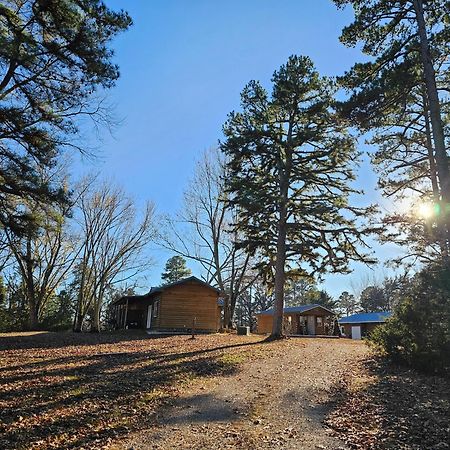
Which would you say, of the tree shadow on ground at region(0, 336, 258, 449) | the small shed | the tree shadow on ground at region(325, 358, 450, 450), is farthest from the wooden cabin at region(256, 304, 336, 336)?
the tree shadow on ground at region(325, 358, 450, 450)

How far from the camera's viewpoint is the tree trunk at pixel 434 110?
10055 mm

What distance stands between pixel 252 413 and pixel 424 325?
5.36 m

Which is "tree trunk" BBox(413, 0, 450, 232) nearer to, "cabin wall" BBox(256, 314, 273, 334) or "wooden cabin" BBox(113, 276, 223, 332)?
"wooden cabin" BBox(113, 276, 223, 332)

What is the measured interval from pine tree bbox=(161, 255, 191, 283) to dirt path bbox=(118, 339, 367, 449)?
134 feet

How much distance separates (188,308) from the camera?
25.8 meters

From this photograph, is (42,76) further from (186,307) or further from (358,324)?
(358,324)

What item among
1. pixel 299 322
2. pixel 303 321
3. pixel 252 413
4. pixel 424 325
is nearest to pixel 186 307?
pixel 424 325

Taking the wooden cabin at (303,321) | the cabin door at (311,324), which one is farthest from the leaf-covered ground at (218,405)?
the cabin door at (311,324)

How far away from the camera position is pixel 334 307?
62812mm

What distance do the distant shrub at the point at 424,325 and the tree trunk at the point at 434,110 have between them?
189 cm

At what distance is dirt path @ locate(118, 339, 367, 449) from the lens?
529 centimetres

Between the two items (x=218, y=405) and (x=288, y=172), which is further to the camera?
(x=288, y=172)

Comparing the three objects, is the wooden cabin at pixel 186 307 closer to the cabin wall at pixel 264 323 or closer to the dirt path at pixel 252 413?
the dirt path at pixel 252 413

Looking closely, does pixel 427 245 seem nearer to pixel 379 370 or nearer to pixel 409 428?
pixel 379 370
